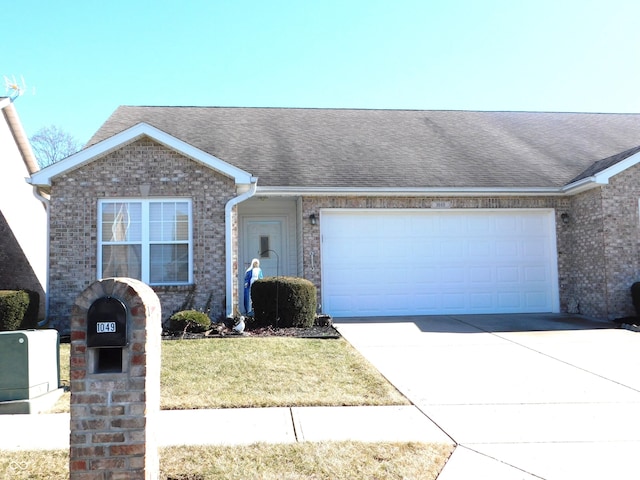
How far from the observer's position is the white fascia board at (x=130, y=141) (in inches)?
418

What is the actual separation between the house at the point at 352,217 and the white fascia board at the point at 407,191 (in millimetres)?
37

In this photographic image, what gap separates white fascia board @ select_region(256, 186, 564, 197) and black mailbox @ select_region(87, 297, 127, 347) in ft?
29.2

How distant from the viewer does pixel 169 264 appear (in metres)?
10.9

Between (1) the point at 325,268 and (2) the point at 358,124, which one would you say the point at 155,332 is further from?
(2) the point at 358,124

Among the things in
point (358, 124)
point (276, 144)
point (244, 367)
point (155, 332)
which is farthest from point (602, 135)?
point (155, 332)

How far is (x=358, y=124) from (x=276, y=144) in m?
3.34

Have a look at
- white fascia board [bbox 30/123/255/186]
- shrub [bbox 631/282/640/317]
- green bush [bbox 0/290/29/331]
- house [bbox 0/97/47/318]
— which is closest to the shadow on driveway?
shrub [bbox 631/282/640/317]

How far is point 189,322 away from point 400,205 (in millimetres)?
5738

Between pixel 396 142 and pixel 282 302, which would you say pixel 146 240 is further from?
pixel 396 142

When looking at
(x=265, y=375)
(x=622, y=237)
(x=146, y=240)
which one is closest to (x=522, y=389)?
(x=265, y=375)

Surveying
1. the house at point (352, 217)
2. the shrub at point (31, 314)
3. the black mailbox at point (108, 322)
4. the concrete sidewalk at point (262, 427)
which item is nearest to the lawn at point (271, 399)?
the concrete sidewalk at point (262, 427)

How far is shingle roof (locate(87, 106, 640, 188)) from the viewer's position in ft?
42.0

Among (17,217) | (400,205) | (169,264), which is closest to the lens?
(169,264)

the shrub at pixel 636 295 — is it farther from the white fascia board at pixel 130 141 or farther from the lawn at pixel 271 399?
the white fascia board at pixel 130 141
